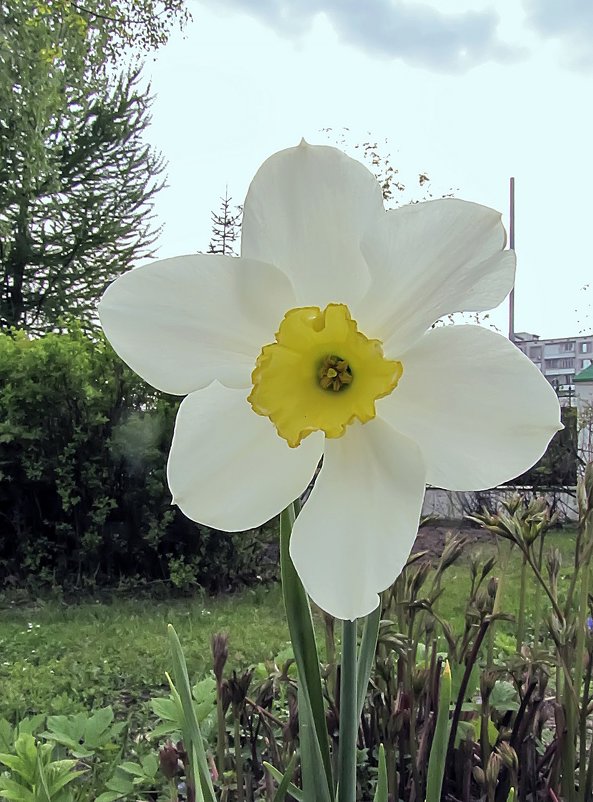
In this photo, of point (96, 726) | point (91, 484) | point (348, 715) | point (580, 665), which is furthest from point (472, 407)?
point (91, 484)

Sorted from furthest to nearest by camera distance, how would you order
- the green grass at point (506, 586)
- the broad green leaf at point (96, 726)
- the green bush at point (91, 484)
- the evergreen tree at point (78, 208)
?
the evergreen tree at point (78, 208), the green bush at point (91, 484), the green grass at point (506, 586), the broad green leaf at point (96, 726)

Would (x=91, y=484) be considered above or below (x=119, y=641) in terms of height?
above

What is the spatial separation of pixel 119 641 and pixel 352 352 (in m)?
2.94

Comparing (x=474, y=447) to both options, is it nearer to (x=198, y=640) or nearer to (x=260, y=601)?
(x=198, y=640)

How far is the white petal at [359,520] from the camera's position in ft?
1.46

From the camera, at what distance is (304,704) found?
0.60m

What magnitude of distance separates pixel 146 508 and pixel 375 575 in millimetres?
3932

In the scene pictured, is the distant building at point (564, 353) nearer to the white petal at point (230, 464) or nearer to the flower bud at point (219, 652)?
the flower bud at point (219, 652)

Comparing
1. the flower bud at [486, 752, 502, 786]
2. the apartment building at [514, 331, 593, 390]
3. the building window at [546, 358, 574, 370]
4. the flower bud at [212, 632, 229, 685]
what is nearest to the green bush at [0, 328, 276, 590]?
the flower bud at [212, 632, 229, 685]

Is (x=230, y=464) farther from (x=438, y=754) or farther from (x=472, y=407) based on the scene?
(x=438, y=754)

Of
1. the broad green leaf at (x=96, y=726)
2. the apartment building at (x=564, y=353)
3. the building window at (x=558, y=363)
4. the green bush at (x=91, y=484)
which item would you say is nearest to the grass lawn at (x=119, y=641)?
the green bush at (x=91, y=484)

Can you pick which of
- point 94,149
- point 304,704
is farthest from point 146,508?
point 94,149

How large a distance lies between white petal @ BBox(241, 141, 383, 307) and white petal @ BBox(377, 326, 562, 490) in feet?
0.24

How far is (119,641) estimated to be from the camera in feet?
10.3
